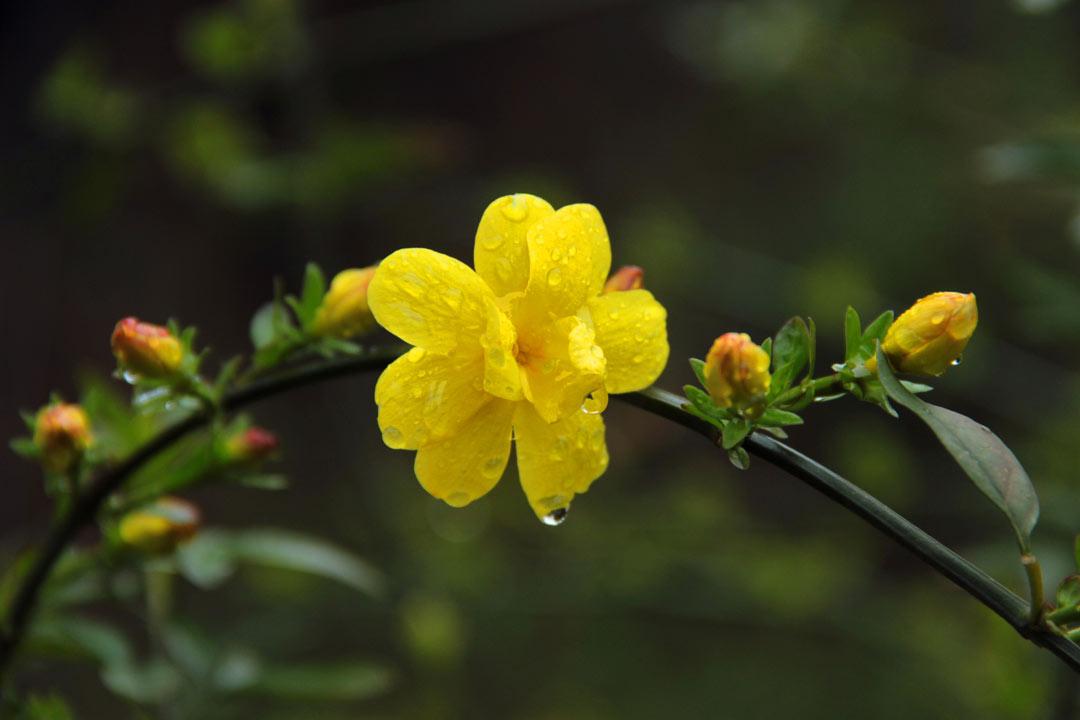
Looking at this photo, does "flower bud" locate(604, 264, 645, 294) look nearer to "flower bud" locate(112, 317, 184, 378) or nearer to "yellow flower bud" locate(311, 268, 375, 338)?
"yellow flower bud" locate(311, 268, 375, 338)

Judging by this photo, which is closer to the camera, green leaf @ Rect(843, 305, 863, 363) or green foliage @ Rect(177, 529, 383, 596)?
green leaf @ Rect(843, 305, 863, 363)

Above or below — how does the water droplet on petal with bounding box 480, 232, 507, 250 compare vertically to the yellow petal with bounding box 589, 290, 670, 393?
above

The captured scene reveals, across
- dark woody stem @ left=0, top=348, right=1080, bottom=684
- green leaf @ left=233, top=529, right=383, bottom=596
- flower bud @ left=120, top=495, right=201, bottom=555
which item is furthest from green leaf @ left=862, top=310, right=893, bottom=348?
green leaf @ left=233, top=529, right=383, bottom=596

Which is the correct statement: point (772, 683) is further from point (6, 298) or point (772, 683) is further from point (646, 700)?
point (6, 298)

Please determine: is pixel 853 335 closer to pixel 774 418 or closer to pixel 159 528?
pixel 774 418

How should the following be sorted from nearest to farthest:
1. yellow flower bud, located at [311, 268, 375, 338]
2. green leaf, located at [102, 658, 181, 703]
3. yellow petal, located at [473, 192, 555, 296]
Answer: yellow petal, located at [473, 192, 555, 296] < yellow flower bud, located at [311, 268, 375, 338] < green leaf, located at [102, 658, 181, 703]

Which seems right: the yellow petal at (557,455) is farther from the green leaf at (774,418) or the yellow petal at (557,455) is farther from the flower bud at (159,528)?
the flower bud at (159,528)

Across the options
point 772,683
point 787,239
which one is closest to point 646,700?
point 772,683
